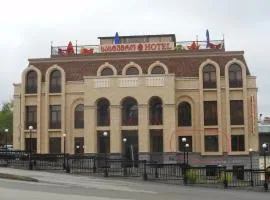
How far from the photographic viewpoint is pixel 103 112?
192 ft

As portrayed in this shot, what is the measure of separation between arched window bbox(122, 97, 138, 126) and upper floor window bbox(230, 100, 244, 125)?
33.8 feet

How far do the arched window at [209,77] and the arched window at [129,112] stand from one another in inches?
313

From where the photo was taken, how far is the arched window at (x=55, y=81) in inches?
2406

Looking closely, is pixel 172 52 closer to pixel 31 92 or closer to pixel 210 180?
pixel 31 92

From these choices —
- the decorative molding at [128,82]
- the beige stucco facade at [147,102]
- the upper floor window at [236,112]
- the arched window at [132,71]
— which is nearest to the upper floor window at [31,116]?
the beige stucco facade at [147,102]

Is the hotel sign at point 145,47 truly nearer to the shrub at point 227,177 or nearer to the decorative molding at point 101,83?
the decorative molding at point 101,83

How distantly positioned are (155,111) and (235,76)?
9.45 metres

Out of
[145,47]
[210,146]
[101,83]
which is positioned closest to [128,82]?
[101,83]

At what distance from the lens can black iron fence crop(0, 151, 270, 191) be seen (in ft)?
101

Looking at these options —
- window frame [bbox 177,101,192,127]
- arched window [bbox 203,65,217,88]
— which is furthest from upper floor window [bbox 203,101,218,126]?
arched window [bbox 203,65,217,88]

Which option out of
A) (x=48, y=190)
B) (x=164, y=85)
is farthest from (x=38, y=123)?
(x=48, y=190)

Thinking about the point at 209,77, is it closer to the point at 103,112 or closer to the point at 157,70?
the point at 157,70

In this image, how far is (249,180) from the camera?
31594 millimetres

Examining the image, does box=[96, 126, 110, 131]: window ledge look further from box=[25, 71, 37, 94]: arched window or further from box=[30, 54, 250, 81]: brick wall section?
box=[25, 71, 37, 94]: arched window
